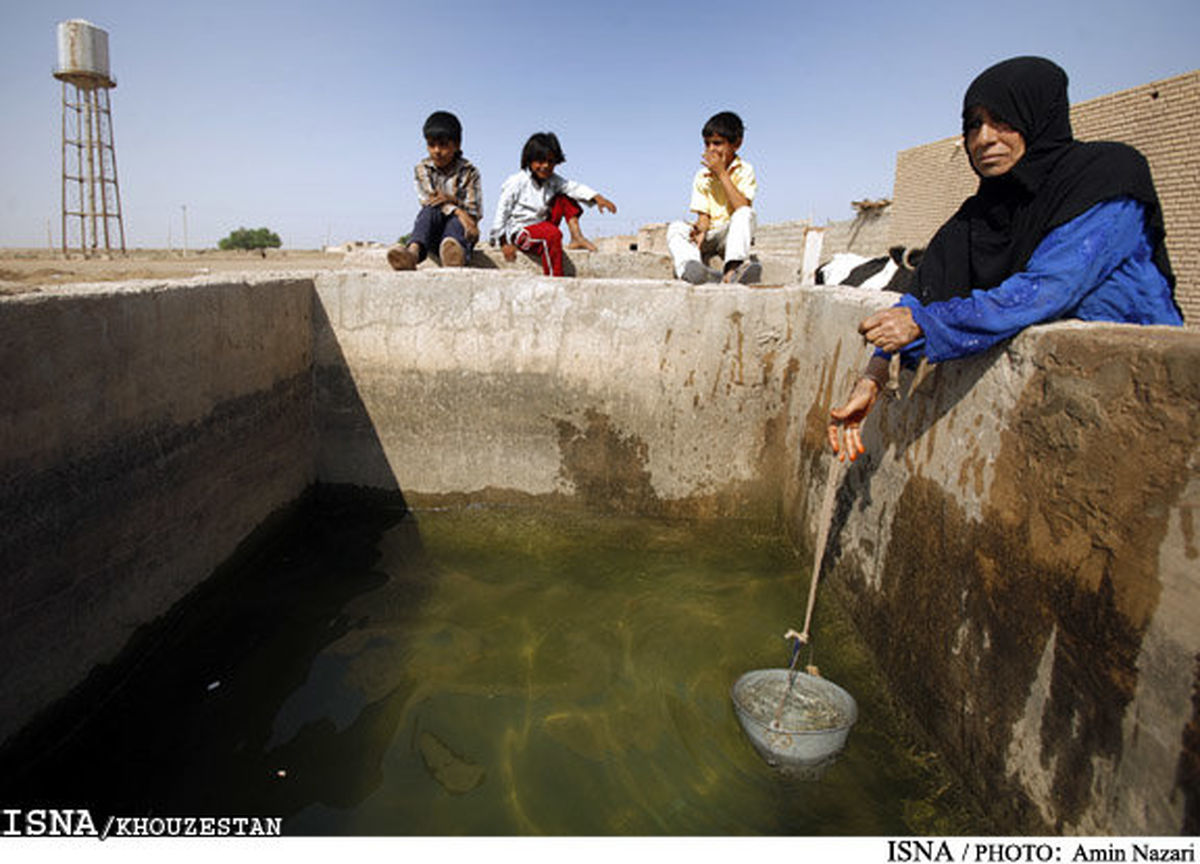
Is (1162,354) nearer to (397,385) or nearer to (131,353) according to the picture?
(131,353)

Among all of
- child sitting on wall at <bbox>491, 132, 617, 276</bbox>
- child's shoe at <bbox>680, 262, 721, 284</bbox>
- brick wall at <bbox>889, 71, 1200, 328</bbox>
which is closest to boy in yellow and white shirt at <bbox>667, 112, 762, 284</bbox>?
child's shoe at <bbox>680, 262, 721, 284</bbox>

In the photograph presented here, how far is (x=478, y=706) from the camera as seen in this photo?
2.37 m

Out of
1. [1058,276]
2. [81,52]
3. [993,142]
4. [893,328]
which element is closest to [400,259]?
[893,328]

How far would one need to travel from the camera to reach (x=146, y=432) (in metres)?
2.50

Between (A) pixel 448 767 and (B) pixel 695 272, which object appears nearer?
(A) pixel 448 767

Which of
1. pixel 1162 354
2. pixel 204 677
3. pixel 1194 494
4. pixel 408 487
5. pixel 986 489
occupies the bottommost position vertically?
pixel 204 677

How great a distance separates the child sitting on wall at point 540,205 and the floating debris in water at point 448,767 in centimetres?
356

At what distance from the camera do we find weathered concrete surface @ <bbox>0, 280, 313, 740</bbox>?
1.97 metres

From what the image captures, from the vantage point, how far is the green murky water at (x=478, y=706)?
6.37 feet

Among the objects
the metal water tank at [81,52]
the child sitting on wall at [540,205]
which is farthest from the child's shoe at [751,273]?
the metal water tank at [81,52]

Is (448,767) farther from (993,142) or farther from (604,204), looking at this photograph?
(604,204)

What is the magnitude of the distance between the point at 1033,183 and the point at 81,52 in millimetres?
20806
